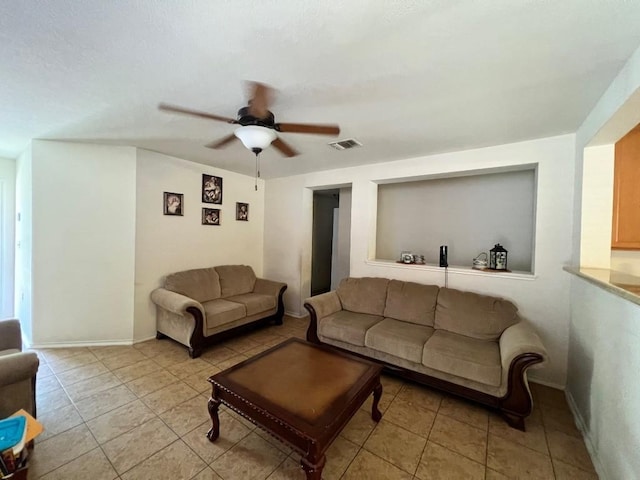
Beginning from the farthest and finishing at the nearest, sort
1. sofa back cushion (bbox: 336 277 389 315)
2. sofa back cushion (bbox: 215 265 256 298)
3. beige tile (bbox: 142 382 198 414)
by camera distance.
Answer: sofa back cushion (bbox: 215 265 256 298), sofa back cushion (bbox: 336 277 389 315), beige tile (bbox: 142 382 198 414)

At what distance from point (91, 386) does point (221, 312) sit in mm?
1259

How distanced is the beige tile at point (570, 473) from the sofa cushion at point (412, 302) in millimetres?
1291

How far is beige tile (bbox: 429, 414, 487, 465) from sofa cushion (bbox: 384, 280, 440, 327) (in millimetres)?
963

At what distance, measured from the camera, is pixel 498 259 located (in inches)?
114

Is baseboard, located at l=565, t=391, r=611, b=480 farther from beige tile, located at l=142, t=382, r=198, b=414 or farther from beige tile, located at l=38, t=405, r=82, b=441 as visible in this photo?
beige tile, located at l=38, t=405, r=82, b=441

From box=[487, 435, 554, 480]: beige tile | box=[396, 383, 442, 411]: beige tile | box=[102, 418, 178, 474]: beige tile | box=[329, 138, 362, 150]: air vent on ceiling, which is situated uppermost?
box=[329, 138, 362, 150]: air vent on ceiling

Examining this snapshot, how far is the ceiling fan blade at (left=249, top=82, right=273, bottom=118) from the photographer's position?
1.63 m

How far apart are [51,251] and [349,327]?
3508mm

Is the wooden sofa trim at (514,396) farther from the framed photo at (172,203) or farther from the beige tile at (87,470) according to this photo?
the framed photo at (172,203)

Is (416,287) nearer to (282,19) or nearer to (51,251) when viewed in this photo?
(282,19)

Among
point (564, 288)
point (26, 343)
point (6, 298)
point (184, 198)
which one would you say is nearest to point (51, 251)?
point (26, 343)

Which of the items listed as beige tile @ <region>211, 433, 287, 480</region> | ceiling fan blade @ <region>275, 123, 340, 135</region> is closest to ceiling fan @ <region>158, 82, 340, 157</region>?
ceiling fan blade @ <region>275, 123, 340, 135</region>

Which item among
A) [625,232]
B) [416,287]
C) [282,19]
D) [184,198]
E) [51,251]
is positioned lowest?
[416,287]

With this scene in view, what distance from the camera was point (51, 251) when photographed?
2.90m
